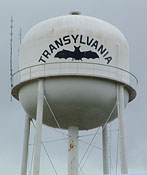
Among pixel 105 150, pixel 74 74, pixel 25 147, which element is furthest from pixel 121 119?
pixel 25 147

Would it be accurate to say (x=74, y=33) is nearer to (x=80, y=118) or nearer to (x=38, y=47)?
(x=38, y=47)

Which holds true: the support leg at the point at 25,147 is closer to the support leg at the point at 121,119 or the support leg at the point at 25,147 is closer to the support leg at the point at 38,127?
the support leg at the point at 38,127

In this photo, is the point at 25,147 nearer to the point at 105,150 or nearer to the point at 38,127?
the point at 38,127

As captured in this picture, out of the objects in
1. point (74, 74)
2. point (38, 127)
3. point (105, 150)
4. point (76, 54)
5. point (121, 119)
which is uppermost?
point (76, 54)

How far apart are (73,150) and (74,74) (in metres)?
3.67

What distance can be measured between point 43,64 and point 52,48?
0.69 metres

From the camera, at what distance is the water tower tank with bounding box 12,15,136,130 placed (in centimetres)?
2567

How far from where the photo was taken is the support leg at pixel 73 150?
27.4 metres

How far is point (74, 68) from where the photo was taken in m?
25.8

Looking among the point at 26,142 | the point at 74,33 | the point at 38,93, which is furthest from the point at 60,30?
the point at 26,142

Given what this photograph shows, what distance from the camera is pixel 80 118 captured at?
26.6 m

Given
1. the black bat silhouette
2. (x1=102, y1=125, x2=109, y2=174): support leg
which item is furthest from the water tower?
(x1=102, y1=125, x2=109, y2=174): support leg

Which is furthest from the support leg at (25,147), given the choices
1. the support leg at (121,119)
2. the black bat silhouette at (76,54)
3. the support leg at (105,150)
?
the support leg at (121,119)

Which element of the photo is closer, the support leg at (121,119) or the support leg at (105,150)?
the support leg at (121,119)
